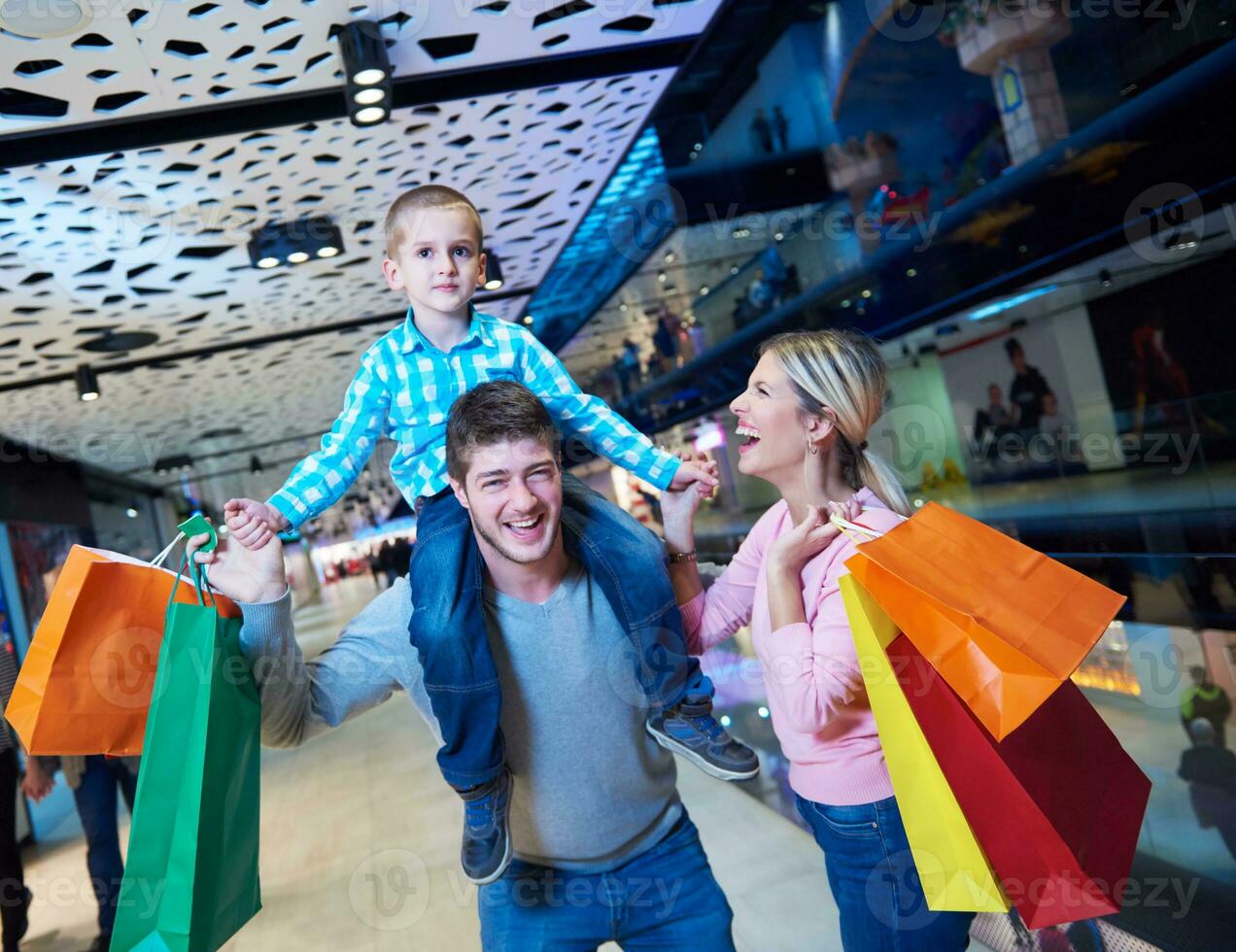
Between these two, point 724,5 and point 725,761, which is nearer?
point 725,761

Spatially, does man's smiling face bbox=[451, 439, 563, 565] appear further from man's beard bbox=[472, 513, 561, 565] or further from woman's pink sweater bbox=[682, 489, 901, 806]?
woman's pink sweater bbox=[682, 489, 901, 806]

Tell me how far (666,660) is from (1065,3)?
19.5 ft

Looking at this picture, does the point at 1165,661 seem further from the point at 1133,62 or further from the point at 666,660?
the point at 666,660

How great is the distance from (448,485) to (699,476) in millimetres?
511

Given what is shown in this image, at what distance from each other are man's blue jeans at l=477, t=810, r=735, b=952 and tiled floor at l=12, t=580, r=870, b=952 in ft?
6.08

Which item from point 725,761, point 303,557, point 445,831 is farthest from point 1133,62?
point 303,557

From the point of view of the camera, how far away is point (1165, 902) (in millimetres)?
2965

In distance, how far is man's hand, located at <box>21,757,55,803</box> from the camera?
4172mm

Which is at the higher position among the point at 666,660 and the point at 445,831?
the point at 666,660

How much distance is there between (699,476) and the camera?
1896 millimetres

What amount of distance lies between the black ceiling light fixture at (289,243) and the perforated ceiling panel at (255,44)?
168 centimetres

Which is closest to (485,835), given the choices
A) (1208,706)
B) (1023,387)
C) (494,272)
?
(1208,706)

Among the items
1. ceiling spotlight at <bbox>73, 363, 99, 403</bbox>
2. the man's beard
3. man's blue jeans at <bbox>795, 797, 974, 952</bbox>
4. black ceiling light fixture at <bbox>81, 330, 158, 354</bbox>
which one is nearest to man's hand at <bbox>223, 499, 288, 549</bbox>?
the man's beard

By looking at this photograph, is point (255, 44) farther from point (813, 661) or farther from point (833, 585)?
point (813, 661)
